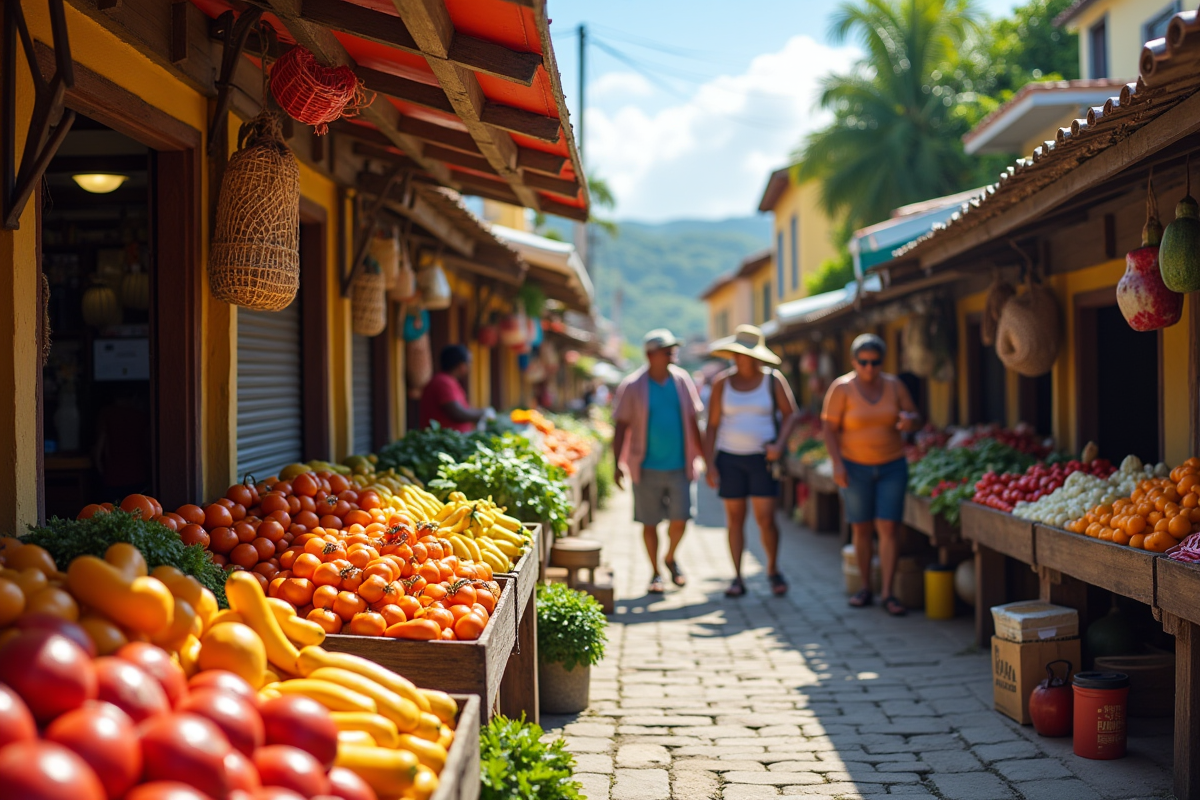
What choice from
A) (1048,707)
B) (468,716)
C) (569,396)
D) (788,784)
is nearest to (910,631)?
(1048,707)

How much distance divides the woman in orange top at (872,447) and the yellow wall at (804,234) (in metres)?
17.6

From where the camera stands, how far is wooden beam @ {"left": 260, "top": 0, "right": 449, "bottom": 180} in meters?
3.92

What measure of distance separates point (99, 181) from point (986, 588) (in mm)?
6716

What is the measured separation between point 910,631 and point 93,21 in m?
6.45

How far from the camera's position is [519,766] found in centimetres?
320

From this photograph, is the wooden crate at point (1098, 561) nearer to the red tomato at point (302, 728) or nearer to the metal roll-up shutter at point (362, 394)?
the red tomato at point (302, 728)

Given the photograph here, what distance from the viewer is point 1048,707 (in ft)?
16.5

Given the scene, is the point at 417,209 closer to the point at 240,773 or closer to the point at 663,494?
the point at 663,494

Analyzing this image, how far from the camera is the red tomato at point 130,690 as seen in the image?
1.99m

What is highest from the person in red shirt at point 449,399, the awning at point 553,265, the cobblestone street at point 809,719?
the awning at point 553,265

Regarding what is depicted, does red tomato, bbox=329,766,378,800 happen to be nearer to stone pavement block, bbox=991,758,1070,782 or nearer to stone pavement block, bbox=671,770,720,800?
stone pavement block, bbox=671,770,720,800

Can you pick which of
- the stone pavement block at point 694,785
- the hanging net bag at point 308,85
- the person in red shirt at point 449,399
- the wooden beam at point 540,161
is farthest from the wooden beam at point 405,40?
the person in red shirt at point 449,399

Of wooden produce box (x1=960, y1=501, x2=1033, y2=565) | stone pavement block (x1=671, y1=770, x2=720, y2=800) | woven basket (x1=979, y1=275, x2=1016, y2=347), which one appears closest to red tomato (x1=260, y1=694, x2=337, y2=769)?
stone pavement block (x1=671, y1=770, x2=720, y2=800)

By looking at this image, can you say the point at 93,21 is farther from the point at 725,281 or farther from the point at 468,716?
the point at 725,281
